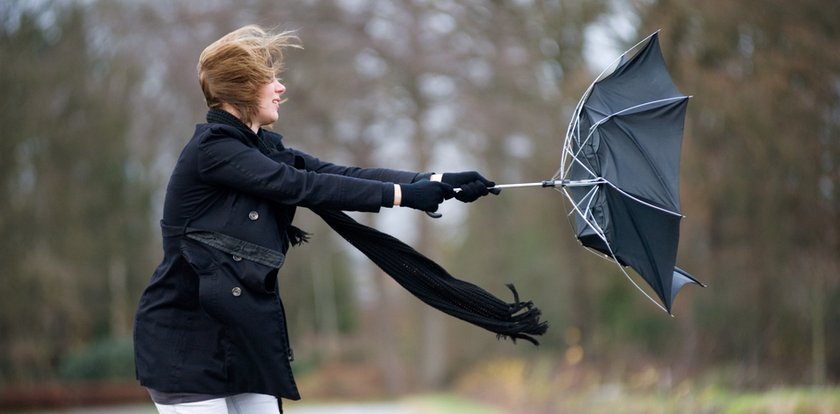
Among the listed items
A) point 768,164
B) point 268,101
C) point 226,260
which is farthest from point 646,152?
point 768,164

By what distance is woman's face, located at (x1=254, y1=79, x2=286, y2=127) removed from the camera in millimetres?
3611

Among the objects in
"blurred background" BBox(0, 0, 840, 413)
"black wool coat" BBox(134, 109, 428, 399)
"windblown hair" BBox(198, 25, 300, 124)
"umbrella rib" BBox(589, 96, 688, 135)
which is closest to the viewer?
"black wool coat" BBox(134, 109, 428, 399)

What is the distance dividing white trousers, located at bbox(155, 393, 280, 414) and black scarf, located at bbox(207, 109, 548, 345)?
77 centimetres

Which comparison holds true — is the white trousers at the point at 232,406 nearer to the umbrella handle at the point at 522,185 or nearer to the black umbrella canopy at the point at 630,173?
the umbrella handle at the point at 522,185

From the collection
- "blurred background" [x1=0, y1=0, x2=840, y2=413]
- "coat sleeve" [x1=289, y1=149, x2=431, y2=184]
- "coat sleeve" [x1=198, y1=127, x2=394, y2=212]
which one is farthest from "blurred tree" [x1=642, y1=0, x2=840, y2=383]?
"coat sleeve" [x1=198, y1=127, x2=394, y2=212]

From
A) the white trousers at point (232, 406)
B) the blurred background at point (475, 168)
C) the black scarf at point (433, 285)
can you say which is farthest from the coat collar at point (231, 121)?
the blurred background at point (475, 168)

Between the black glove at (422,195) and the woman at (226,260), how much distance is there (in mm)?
96

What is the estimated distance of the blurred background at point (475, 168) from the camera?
42.5 feet

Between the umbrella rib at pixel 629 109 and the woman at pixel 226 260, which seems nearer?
the woman at pixel 226 260

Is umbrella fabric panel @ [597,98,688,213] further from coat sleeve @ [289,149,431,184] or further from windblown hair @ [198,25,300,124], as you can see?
windblown hair @ [198,25,300,124]

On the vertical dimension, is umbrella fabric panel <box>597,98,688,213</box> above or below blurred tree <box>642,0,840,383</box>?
below

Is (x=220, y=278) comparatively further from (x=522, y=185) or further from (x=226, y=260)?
(x=522, y=185)

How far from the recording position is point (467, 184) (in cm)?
385

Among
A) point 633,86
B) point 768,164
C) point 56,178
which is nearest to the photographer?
point 633,86
